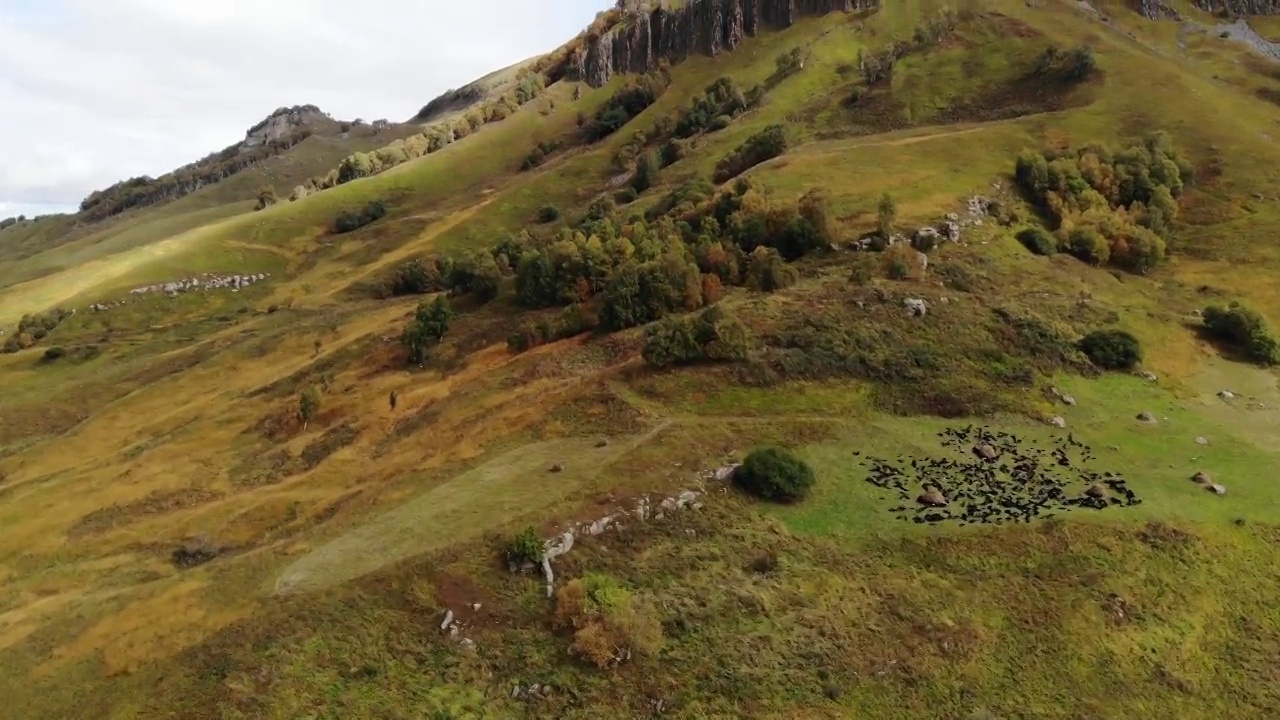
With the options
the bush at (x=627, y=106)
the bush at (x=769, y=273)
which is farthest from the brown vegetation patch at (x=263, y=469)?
the bush at (x=627, y=106)

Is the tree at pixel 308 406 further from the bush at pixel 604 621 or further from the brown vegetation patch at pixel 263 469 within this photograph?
the bush at pixel 604 621

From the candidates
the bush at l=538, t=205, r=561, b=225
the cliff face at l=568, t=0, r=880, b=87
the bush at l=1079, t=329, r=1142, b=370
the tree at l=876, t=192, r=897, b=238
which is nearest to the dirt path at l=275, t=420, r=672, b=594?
the bush at l=1079, t=329, r=1142, b=370

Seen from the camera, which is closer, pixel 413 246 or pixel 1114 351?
pixel 1114 351

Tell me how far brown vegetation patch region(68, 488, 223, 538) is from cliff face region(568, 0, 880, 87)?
156019mm

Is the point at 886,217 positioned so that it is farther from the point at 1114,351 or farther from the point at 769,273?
the point at 1114,351

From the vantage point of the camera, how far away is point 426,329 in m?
70.4

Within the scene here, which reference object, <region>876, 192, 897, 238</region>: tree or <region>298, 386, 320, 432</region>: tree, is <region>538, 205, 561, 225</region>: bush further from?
<region>298, 386, 320, 432</region>: tree

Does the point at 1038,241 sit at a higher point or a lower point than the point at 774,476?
higher

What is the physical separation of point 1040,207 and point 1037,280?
2019 cm

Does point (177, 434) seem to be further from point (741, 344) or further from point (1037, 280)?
point (1037, 280)

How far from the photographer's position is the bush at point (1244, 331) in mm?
53625

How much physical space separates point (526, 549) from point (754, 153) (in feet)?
264

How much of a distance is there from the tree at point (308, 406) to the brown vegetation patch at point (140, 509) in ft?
31.0

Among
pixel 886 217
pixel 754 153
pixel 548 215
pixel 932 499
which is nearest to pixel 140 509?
pixel 932 499
